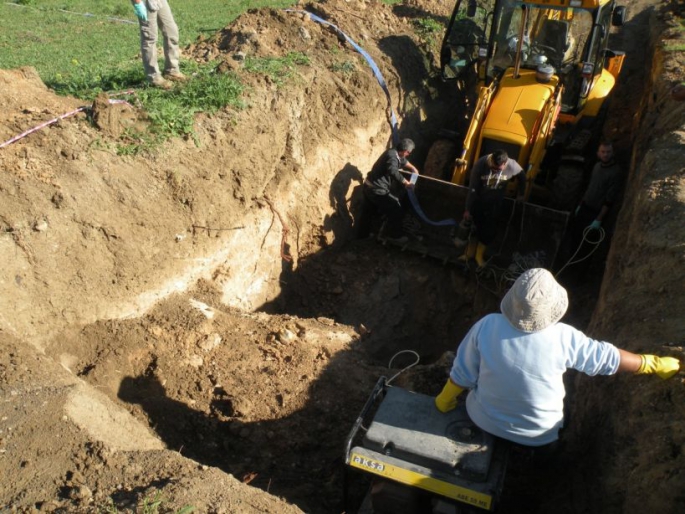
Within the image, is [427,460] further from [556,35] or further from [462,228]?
[556,35]

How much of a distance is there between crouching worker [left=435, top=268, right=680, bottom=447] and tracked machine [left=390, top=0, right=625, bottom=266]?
4.59m

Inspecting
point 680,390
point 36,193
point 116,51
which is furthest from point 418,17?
point 680,390

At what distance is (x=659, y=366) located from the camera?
3.76m

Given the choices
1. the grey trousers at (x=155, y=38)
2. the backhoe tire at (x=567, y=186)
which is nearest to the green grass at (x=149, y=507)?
the grey trousers at (x=155, y=38)

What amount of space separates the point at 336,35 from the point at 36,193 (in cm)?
613

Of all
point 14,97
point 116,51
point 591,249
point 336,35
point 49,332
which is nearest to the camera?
point 49,332

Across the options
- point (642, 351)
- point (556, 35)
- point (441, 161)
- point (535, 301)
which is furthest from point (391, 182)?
point (535, 301)

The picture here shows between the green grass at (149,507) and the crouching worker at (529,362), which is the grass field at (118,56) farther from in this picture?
the crouching worker at (529,362)

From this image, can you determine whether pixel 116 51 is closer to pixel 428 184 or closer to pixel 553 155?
pixel 428 184

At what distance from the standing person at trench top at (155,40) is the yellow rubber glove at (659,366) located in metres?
6.40

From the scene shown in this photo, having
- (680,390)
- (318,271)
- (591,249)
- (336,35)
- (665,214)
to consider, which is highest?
(336,35)

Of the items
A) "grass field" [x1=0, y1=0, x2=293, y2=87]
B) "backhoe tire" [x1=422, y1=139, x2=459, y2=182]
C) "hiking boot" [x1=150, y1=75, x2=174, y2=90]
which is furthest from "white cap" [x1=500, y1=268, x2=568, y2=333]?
"grass field" [x1=0, y1=0, x2=293, y2=87]

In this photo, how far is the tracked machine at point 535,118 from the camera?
8.09 meters

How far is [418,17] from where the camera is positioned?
12.7 meters
